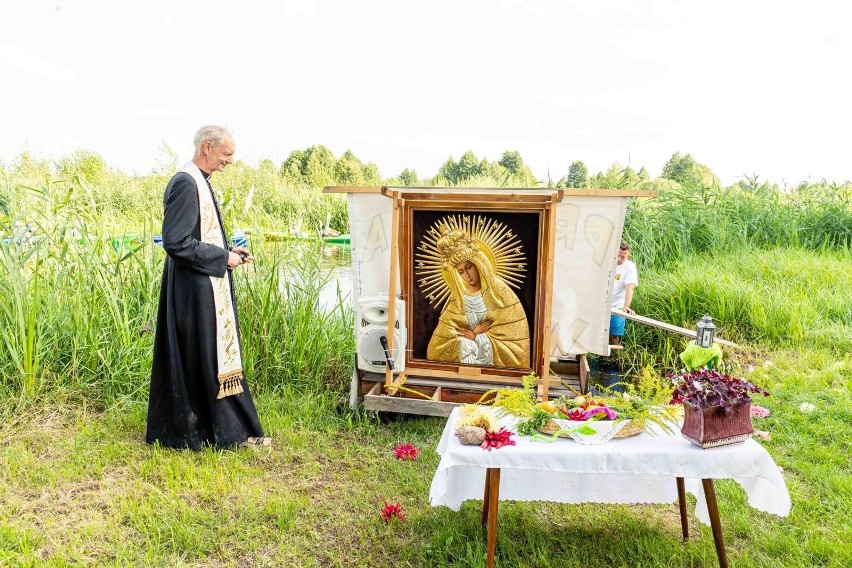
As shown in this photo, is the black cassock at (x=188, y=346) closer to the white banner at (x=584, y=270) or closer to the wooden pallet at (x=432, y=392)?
the wooden pallet at (x=432, y=392)

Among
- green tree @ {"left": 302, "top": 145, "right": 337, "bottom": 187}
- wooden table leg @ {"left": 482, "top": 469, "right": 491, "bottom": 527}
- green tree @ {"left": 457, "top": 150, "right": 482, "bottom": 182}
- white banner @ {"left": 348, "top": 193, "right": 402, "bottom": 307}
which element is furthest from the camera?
green tree @ {"left": 302, "top": 145, "right": 337, "bottom": 187}

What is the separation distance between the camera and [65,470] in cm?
445

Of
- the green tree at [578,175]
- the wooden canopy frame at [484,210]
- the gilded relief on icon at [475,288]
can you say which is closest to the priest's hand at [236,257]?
the wooden canopy frame at [484,210]

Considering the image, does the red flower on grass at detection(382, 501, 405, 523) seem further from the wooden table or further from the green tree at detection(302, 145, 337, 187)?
the green tree at detection(302, 145, 337, 187)

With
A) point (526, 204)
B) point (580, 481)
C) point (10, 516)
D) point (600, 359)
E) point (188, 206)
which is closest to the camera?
point (580, 481)

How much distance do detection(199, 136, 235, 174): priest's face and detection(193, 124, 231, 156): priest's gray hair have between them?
14 millimetres

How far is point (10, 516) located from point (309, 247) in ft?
10.2

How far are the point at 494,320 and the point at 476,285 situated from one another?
289mm

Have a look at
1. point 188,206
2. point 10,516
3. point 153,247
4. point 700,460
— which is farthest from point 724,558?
point 153,247

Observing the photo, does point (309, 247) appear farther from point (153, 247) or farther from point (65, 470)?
point (65, 470)

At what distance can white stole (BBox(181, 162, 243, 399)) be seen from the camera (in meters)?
4.41

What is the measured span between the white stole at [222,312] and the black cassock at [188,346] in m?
0.04

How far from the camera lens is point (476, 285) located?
5293 millimetres

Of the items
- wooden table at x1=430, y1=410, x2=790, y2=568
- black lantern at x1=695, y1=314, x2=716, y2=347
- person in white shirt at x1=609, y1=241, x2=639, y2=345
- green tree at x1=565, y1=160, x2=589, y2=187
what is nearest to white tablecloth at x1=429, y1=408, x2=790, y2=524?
wooden table at x1=430, y1=410, x2=790, y2=568
